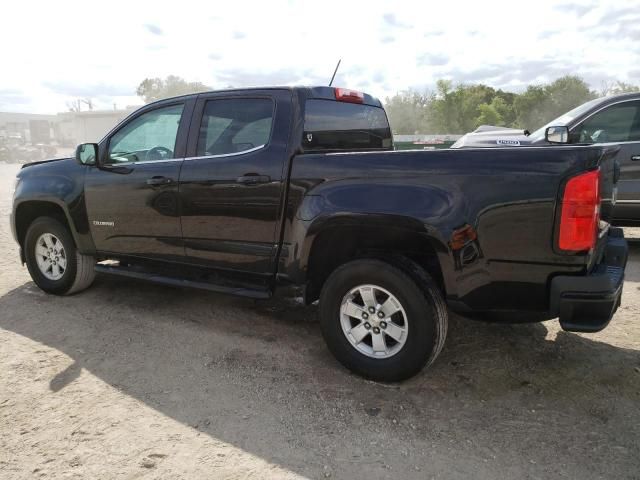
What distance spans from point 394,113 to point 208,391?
51.2 meters

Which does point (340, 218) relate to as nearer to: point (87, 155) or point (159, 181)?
point (159, 181)

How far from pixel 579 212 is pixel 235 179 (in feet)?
7.29

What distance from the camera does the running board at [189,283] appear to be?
3.58 meters

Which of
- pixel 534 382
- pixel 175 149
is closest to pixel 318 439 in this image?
pixel 534 382

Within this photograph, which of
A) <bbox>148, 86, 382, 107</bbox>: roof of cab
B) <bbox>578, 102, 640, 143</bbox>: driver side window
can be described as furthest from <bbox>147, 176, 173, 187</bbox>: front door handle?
<bbox>578, 102, 640, 143</bbox>: driver side window

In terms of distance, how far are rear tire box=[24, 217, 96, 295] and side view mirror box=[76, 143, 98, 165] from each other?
794 mm

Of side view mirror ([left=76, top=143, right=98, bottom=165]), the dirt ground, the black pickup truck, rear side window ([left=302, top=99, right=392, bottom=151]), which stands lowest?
the dirt ground

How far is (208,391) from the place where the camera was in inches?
122

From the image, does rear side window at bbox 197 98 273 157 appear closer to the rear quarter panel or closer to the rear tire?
the rear quarter panel

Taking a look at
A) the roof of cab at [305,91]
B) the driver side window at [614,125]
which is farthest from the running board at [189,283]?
the driver side window at [614,125]

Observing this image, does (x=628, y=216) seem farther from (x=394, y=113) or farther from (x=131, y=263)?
(x=394, y=113)

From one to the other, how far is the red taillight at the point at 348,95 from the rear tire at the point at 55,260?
9.35ft

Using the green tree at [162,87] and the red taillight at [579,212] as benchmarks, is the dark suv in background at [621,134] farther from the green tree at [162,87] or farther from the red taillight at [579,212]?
the green tree at [162,87]

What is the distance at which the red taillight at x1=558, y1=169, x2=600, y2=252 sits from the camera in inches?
97.7
